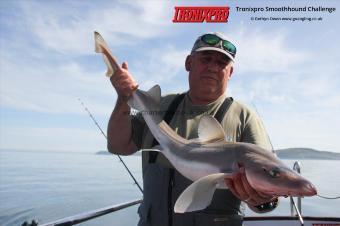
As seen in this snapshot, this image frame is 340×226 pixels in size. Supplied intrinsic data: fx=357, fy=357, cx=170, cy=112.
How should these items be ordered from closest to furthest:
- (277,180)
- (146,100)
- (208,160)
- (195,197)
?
1. (277,180)
2. (195,197)
3. (208,160)
4. (146,100)

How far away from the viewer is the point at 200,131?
354 centimetres

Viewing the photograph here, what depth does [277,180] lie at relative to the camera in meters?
2.79

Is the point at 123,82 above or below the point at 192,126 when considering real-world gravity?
above

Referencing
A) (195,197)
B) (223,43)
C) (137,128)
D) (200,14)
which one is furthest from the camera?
(200,14)

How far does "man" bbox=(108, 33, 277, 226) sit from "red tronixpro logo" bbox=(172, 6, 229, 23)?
3315 millimetres

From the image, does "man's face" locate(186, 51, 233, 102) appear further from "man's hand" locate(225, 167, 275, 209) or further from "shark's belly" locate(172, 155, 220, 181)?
"man's hand" locate(225, 167, 275, 209)

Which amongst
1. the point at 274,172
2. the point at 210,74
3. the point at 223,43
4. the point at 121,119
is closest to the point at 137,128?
the point at 121,119

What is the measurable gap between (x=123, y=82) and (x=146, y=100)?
32 centimetres

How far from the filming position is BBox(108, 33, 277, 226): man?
12.3 feet

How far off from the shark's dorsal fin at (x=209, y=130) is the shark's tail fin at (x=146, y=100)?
668mm

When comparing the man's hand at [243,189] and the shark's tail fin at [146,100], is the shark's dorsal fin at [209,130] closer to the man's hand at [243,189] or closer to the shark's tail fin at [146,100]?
the man's hand at [243,189]

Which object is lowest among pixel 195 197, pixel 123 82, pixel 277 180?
pixel 195 197

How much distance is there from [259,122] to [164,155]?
1.15m

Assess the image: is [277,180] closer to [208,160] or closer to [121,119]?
[208,160]
